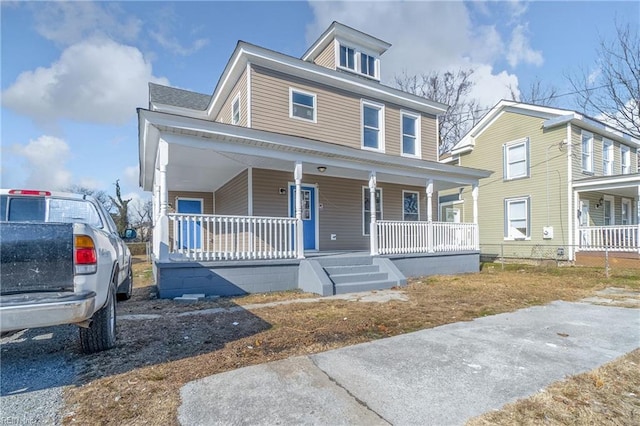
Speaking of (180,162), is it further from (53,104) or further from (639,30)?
(53,104)

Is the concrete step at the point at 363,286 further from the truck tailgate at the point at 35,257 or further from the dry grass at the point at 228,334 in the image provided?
the truck tailgate at the point at 35,257

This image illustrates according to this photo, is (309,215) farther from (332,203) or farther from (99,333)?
(99,333)

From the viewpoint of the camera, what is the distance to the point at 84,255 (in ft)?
8.60

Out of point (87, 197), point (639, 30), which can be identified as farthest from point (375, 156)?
point (639, 30)

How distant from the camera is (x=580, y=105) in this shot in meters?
17.2

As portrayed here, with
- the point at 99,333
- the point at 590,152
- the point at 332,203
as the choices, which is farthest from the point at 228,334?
the point at 590,152

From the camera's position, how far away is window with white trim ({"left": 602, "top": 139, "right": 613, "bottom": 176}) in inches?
616

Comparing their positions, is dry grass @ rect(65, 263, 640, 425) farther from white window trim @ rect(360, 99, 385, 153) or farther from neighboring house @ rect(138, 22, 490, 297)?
white window trim @ rect(360, 99, 385, 153)

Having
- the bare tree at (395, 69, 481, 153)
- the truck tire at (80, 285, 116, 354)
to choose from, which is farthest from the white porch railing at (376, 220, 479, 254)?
the bare tree at (395, 69, 481, 153)

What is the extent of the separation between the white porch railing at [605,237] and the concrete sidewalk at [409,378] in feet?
36.8

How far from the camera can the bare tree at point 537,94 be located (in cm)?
2403

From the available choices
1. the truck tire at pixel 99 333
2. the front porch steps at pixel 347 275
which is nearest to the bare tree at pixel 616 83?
the front porch steps at pixel 347 275

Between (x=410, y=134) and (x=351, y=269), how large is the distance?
7.05 metres

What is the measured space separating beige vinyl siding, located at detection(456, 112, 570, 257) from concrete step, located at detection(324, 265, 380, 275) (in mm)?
9473
